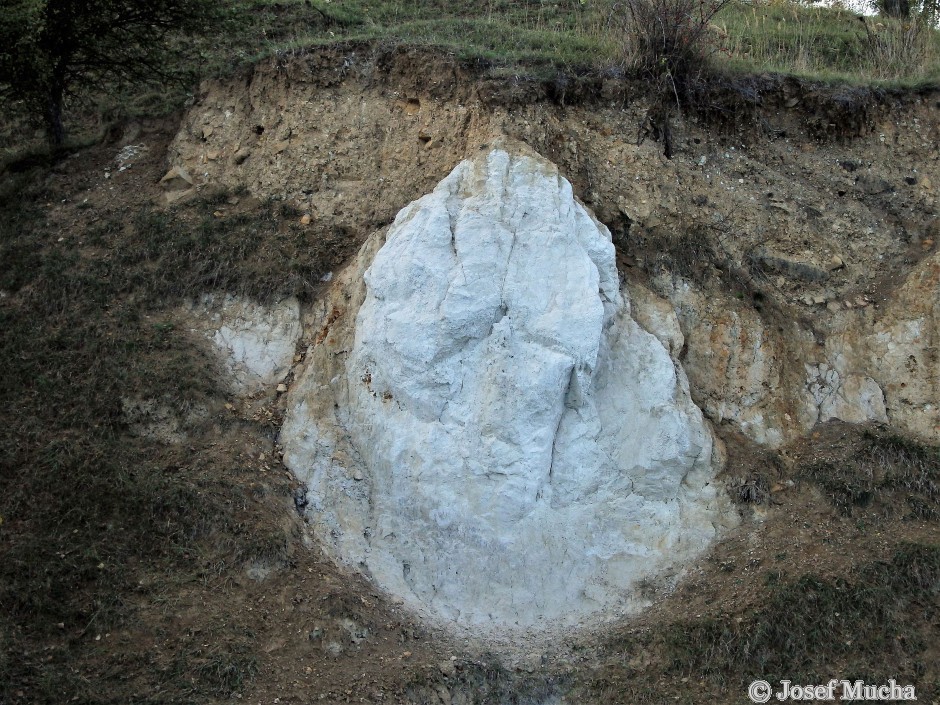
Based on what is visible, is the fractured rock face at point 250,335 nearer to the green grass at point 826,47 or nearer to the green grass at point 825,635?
the green grass at point 825,635

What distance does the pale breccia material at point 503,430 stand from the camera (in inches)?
350

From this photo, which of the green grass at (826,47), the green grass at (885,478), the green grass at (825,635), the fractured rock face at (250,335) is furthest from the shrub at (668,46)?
the green grass at (825,635)

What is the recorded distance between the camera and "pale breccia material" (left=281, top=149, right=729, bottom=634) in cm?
889

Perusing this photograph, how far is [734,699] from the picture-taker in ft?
26.1

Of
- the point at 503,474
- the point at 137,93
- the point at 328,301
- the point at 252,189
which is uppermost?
the point at 137,93

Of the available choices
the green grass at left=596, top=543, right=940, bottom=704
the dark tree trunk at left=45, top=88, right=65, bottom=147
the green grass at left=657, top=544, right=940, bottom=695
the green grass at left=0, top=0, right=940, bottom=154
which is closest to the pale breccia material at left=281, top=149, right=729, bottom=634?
the green grass at left=596, top=543, right=940, bottom=704

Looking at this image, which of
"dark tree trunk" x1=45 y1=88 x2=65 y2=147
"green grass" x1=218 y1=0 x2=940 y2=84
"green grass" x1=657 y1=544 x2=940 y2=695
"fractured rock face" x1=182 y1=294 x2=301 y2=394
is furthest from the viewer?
"dark tree trunk" x1=45 y1=88 x2=65 y2=147

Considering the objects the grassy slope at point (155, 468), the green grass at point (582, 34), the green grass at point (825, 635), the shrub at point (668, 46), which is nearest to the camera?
the grassy slope at point (155, 468)

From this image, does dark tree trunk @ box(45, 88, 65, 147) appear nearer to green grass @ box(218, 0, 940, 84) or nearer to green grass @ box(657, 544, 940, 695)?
green grass @ box(218, 0, 940, 84)

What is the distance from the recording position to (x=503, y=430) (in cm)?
899

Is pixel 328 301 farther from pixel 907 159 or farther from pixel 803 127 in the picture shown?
pixel 907 159

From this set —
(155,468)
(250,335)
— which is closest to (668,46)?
(250,335)

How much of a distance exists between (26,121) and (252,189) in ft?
13.5

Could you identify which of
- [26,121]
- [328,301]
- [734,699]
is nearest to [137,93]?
[26,121]
